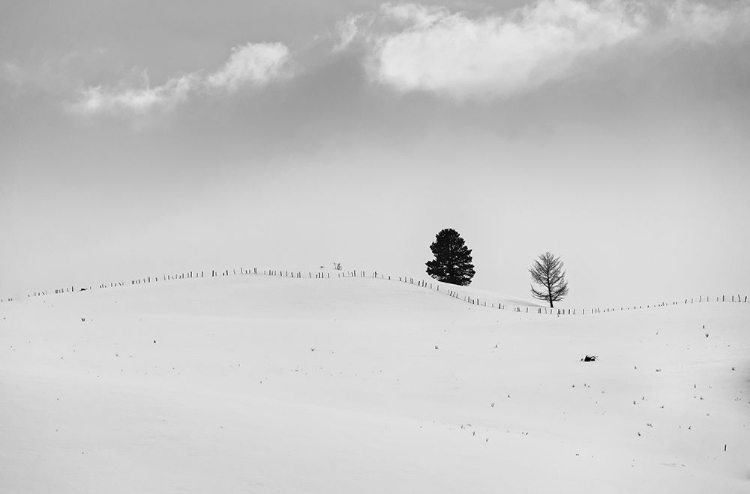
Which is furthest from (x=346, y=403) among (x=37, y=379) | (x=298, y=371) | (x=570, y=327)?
(x=570, y=327)

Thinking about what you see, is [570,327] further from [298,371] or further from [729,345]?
[298,371]

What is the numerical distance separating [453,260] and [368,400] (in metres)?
56.2

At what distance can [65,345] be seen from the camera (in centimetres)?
3338

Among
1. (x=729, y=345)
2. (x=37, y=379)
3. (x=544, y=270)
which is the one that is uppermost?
(x=544, y=270)

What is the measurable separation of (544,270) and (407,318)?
99.2ft

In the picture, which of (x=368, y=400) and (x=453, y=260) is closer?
(x=368, y=400)

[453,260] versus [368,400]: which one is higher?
[453,260]

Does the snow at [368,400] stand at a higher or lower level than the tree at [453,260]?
lower

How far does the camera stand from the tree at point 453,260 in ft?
271

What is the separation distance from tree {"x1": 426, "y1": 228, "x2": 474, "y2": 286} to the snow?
29542 millimetres

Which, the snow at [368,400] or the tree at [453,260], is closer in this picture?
the snow at [368,400]

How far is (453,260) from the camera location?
82688 mm

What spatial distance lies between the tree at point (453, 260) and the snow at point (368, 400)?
29.5 m

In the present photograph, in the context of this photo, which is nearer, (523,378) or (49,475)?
(49,475)
